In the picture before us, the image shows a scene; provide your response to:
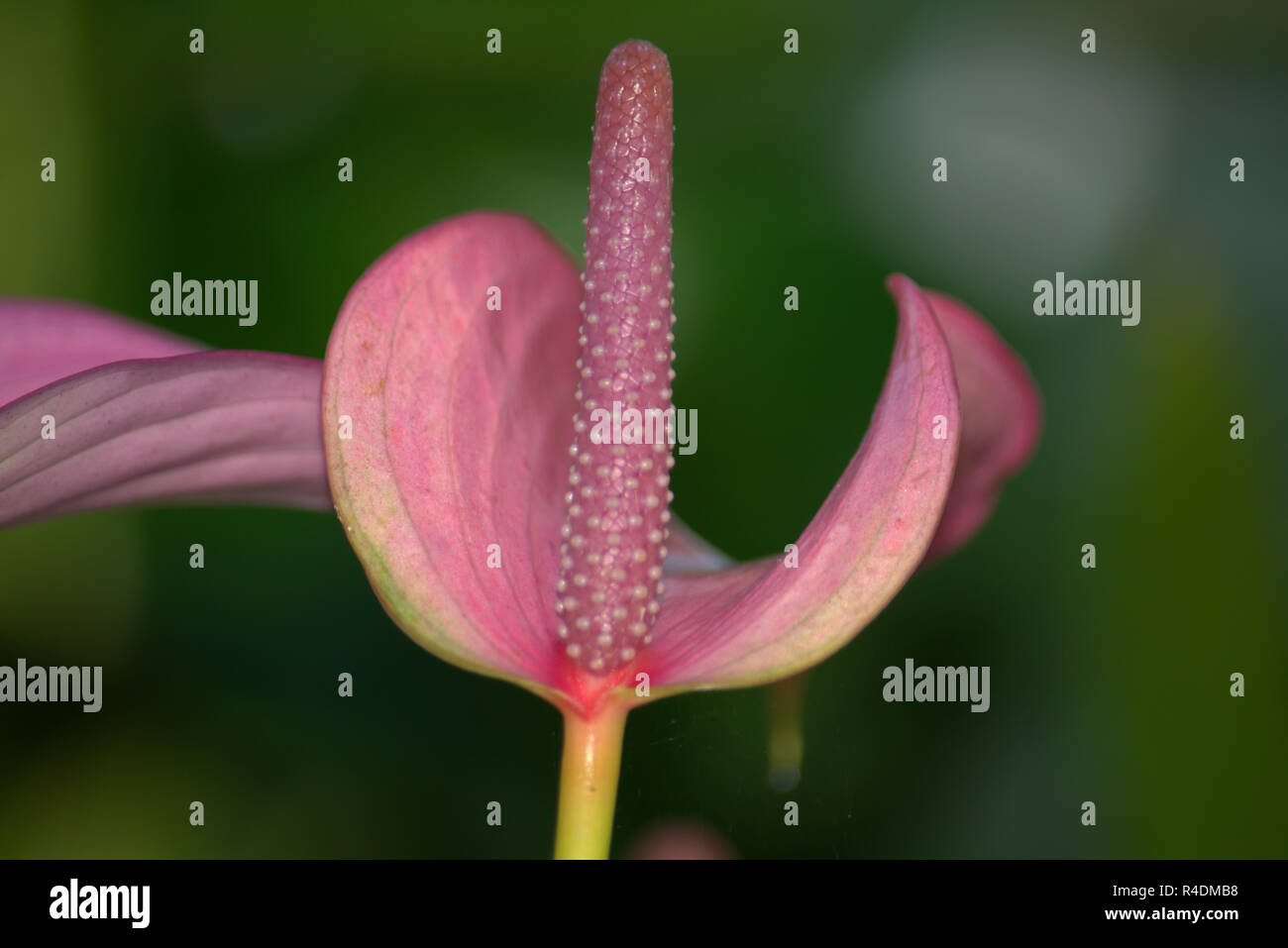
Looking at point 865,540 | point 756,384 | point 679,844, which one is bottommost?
point 679,844

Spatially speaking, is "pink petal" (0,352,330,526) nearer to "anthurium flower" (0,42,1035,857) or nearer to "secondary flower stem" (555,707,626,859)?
"anthurium flower" (0,42,1035,857)

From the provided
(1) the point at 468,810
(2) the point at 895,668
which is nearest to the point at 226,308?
(1) the point at 468,810

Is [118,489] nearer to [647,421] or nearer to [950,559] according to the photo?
[647,421]
